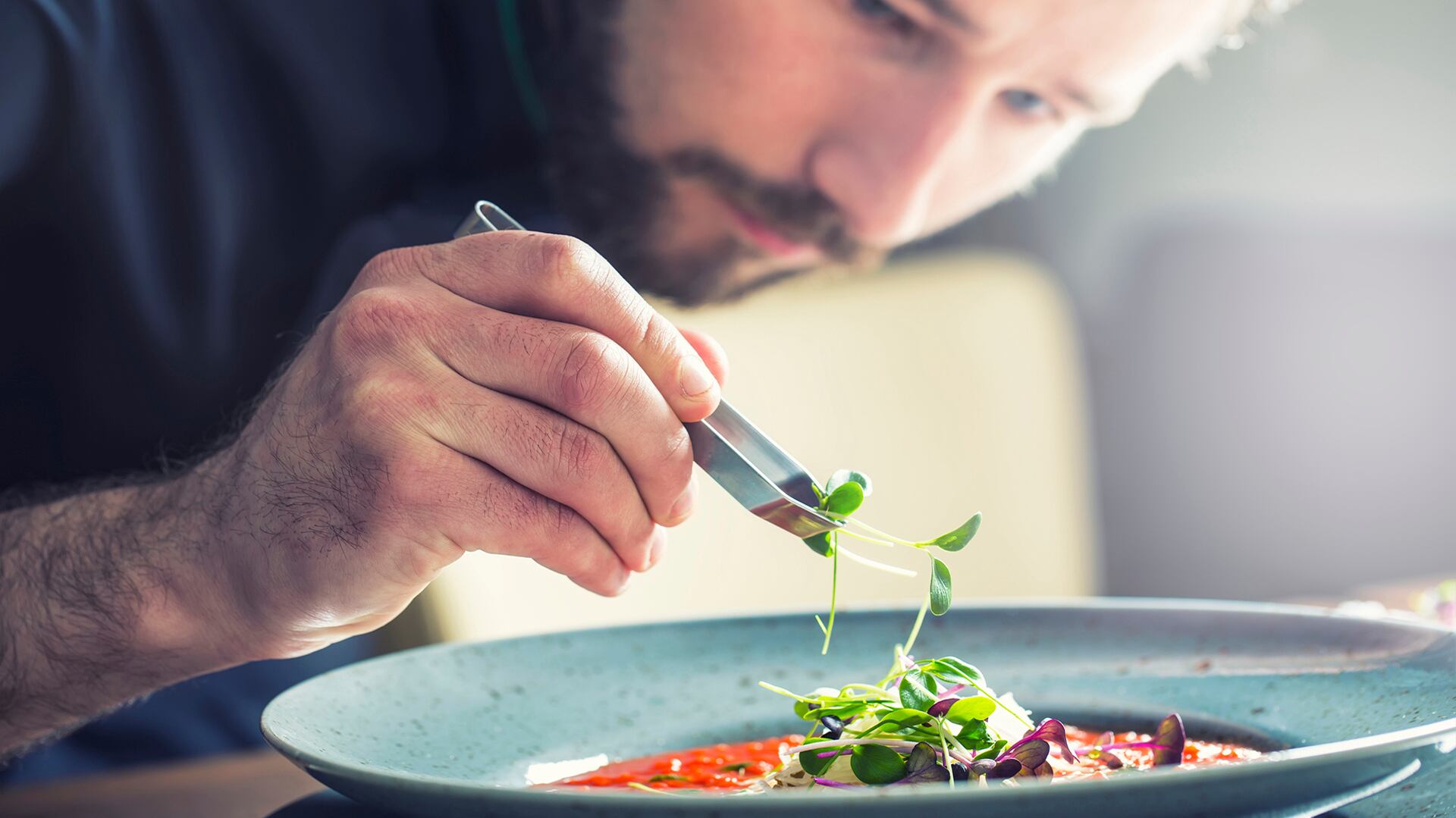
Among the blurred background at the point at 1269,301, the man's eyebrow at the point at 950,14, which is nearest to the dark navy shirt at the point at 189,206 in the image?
the man's eyebrow at the point at 950,14

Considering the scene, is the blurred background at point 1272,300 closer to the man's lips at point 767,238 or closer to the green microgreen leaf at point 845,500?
the man's lips at point 767,238

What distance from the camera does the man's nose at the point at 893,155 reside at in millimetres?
1518

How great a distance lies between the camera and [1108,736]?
723 millimetres

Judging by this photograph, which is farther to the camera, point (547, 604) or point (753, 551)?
point (753, 551)

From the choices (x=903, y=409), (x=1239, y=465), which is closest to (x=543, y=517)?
(x=903, y=409)

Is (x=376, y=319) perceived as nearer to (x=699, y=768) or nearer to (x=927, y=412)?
(x=699, y=768)

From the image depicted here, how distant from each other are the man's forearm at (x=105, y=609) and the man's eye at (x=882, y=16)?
3.24 ft

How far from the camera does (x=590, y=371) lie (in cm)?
68

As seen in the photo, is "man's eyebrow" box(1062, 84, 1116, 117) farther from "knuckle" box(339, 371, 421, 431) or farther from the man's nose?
"knuckle" box(339, 371, 421, 431)

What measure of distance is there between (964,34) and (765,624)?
80cm

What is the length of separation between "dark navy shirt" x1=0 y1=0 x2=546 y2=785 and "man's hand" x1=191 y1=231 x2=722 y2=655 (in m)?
0.78

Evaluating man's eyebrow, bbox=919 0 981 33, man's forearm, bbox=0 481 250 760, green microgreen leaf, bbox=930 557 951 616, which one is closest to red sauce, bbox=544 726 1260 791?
green microgreen leaf, bbox=930 557 951 616

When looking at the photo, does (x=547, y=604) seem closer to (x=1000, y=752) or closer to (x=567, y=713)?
(x=567, y=713)

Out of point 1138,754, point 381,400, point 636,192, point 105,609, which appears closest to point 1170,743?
point 1138,754
